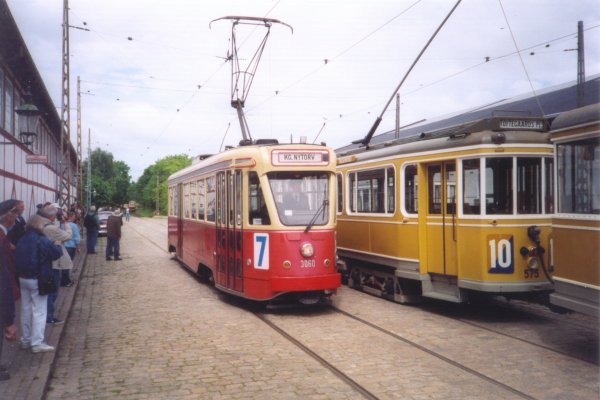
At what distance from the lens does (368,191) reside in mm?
12359

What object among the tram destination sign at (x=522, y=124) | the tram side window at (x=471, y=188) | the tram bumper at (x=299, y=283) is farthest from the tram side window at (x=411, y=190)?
the tram bumper at (x=299, y=283)

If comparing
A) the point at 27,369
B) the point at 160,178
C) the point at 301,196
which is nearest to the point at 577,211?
the point at 301,196

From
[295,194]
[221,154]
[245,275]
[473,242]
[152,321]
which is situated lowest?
[152,321]

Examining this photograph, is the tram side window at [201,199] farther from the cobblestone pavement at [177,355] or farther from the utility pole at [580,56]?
the utility pole at [580,56]

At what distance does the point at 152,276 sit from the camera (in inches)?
620

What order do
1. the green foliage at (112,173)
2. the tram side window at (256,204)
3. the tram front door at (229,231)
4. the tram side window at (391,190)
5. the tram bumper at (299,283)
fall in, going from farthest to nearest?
the green foliage at (112,173) → the tram side window at (391,190) → the tram front door at (229,231) → the tram side window at (256,204) → the tram bumper at (299,283)

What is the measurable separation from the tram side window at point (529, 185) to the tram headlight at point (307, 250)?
11.0 ft

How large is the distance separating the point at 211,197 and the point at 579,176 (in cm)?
722

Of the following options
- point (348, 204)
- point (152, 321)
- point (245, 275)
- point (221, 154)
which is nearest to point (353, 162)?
point (348, 204)

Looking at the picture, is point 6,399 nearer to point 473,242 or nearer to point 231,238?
point 231,238

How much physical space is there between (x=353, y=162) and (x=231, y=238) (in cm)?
362

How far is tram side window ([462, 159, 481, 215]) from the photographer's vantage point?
9.38 metres

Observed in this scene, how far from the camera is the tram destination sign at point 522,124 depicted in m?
9.36

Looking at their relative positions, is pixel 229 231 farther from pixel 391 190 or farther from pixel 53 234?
pixel 53 234
